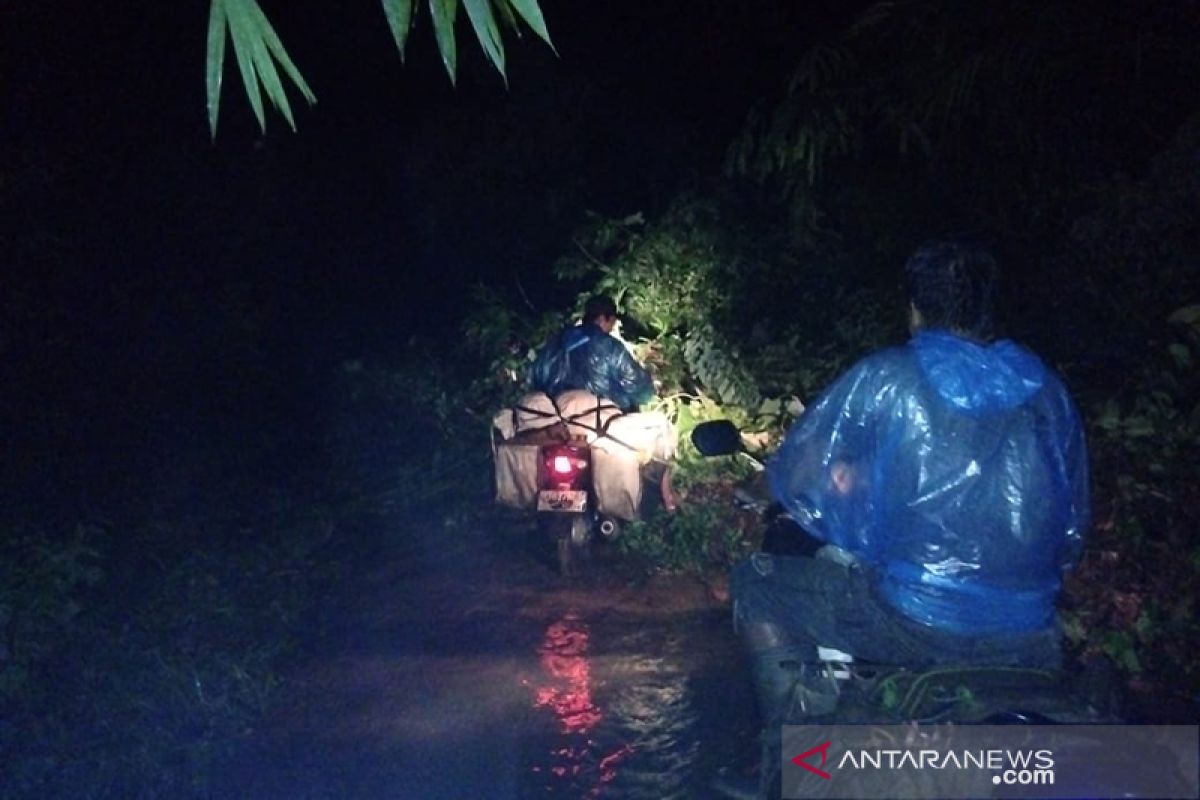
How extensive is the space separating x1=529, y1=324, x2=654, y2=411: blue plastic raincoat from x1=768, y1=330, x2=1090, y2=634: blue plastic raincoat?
19.5 ft

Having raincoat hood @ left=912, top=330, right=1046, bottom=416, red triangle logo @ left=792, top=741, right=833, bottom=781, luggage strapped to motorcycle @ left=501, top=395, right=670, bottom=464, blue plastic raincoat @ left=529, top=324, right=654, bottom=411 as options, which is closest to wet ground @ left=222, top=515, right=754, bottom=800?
luggage strapped to motorcycle @ left=501, top=395, right=670, bottom=464

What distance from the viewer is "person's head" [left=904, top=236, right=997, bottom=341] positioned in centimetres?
371

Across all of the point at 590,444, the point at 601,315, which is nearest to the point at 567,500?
the point at 590,444

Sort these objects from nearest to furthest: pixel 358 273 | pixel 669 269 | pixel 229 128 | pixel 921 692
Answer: pixel 921 692
pixel 669 269
pixel 229 128
pixel 358 273

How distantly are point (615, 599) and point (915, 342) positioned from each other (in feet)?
16.6

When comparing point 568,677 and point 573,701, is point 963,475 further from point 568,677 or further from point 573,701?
point 568,677

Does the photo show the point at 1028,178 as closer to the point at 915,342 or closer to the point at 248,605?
the point at 248,605

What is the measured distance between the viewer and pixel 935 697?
3.32 meters

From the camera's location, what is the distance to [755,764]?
19.1 feet

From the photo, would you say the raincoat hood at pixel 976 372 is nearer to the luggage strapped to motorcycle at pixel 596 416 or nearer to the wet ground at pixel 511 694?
the wet ground at pixel 511 694

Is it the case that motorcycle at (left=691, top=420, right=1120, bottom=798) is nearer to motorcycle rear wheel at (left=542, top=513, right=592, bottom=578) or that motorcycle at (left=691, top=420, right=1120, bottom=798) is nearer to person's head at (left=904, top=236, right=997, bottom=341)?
person's head at (left=904, top=236, right=997, bottom=341)

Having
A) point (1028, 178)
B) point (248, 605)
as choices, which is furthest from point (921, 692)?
point (1028, 178)

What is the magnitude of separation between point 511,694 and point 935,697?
146 inches

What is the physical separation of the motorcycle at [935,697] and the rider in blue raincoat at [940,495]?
73 mm
